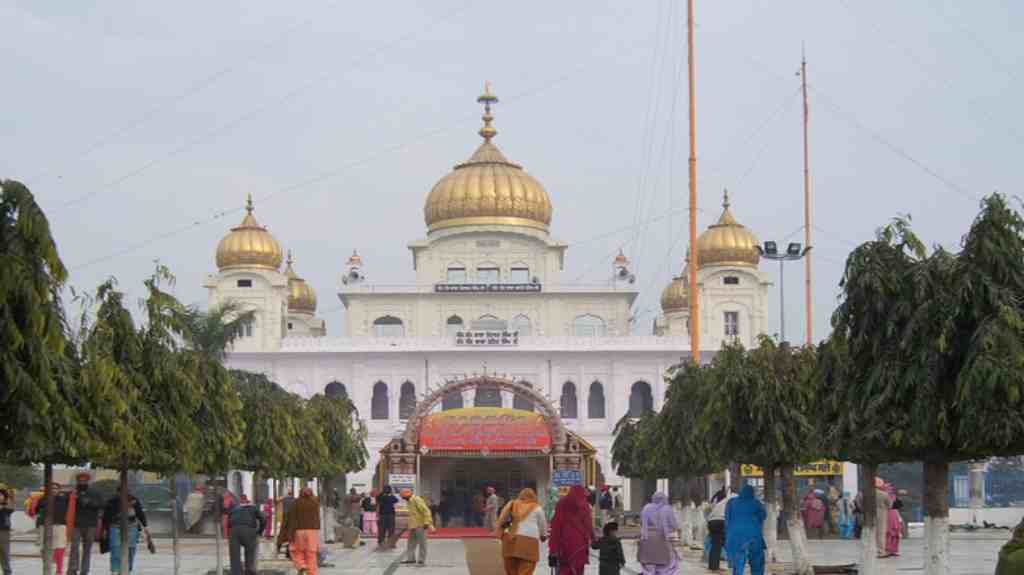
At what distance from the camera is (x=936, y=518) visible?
1792 centimetres

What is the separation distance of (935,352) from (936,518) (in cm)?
201

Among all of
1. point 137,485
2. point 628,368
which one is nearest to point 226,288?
point 628,368

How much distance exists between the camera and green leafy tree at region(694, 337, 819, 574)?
25.4 metres

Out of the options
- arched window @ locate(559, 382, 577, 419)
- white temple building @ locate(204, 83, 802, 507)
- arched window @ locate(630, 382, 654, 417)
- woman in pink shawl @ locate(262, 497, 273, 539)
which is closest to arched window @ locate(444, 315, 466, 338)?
white temple building @ locate(204, 83, 802, 507)

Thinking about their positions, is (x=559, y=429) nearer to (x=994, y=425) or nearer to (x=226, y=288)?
(x=226, y=288)

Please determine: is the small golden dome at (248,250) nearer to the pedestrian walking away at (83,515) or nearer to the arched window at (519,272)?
the arched window at (519,272)

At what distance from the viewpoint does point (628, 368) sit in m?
73.2

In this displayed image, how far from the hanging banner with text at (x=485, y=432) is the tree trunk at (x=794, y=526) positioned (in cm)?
2667

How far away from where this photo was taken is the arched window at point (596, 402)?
2896 inches

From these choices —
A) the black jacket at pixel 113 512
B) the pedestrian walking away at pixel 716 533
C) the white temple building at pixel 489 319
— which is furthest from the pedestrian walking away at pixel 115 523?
the white temple building at pixel 489 319

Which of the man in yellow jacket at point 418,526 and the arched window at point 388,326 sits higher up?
the arched window at point 388,326

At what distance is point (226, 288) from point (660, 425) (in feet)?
139

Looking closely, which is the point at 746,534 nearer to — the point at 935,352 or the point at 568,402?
the point at 935,352

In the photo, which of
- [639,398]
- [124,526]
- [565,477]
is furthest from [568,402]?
[124,526]
